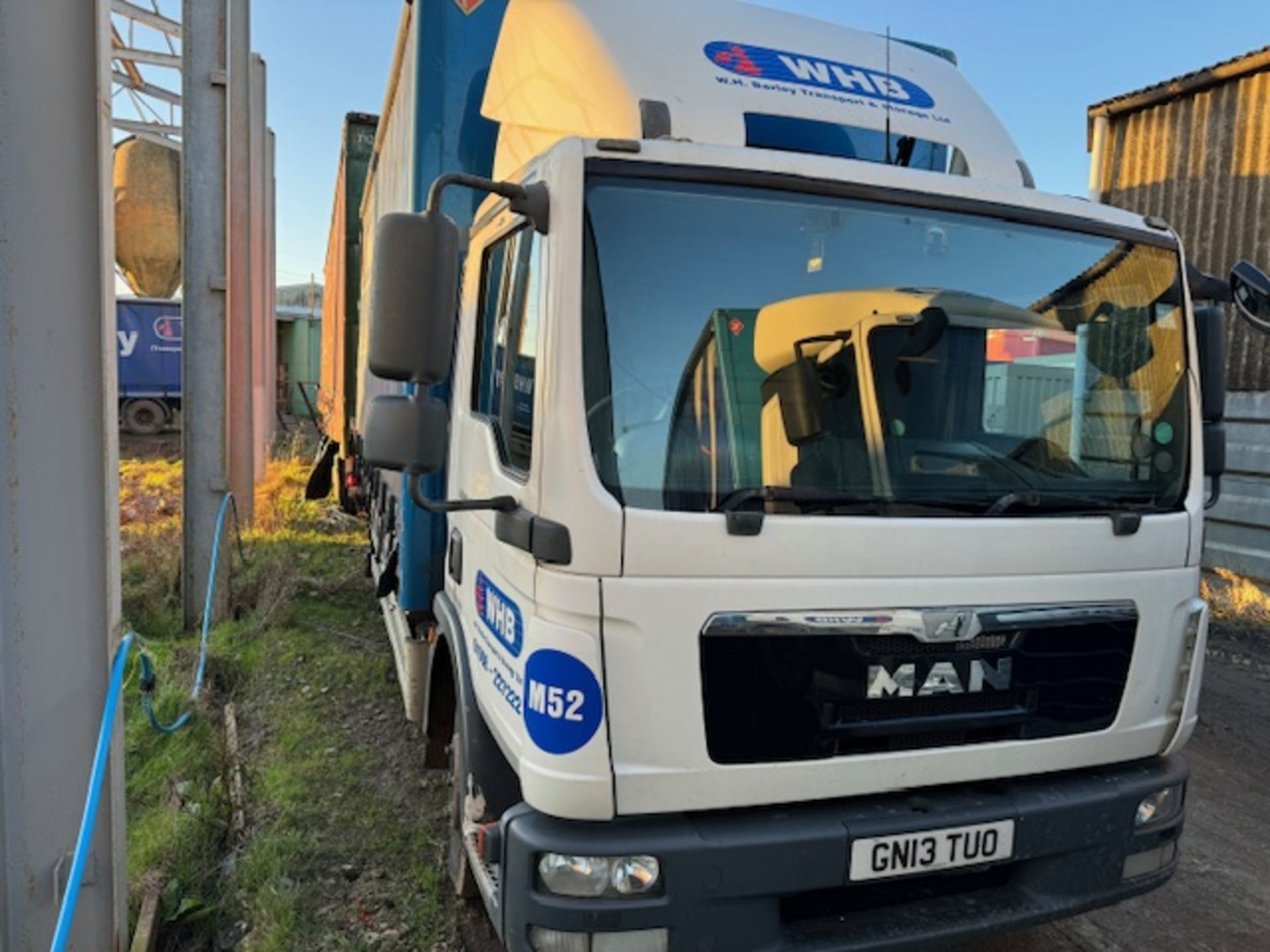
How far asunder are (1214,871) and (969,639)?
2.24m

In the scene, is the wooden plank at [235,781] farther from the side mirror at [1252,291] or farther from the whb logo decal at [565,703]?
the side mirror at [1252,291]

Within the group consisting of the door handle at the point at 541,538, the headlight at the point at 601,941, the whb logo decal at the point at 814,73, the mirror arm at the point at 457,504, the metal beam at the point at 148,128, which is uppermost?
the metal beam at the point at 148,128

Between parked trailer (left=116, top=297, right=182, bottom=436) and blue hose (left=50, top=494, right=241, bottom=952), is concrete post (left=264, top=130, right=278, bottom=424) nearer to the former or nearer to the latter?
parked trailer (left=116, top=297, right=182, bottom=436)

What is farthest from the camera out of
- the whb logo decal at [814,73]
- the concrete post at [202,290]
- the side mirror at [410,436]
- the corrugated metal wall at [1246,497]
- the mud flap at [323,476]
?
the mud flap at [323,476]

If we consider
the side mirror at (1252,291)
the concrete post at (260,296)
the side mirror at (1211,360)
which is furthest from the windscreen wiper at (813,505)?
the concrete post at (260,296)

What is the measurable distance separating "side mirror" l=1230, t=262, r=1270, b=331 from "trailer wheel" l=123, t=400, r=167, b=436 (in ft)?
76.6

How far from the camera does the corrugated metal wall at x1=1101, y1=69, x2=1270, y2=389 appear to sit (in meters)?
8.16

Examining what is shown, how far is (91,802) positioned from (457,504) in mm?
1103

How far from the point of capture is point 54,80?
7.16 feet

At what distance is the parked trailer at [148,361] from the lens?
2162 cm

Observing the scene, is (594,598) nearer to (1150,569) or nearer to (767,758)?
(767,758)

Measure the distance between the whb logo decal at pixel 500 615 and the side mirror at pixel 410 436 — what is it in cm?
41

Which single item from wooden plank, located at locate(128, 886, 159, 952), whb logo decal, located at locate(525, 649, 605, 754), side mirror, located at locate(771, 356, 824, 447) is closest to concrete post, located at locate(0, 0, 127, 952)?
wooden plank, located at locate(128, 886, 159, 952)

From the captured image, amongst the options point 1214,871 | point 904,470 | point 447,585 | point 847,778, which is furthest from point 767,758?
point 1214,871
